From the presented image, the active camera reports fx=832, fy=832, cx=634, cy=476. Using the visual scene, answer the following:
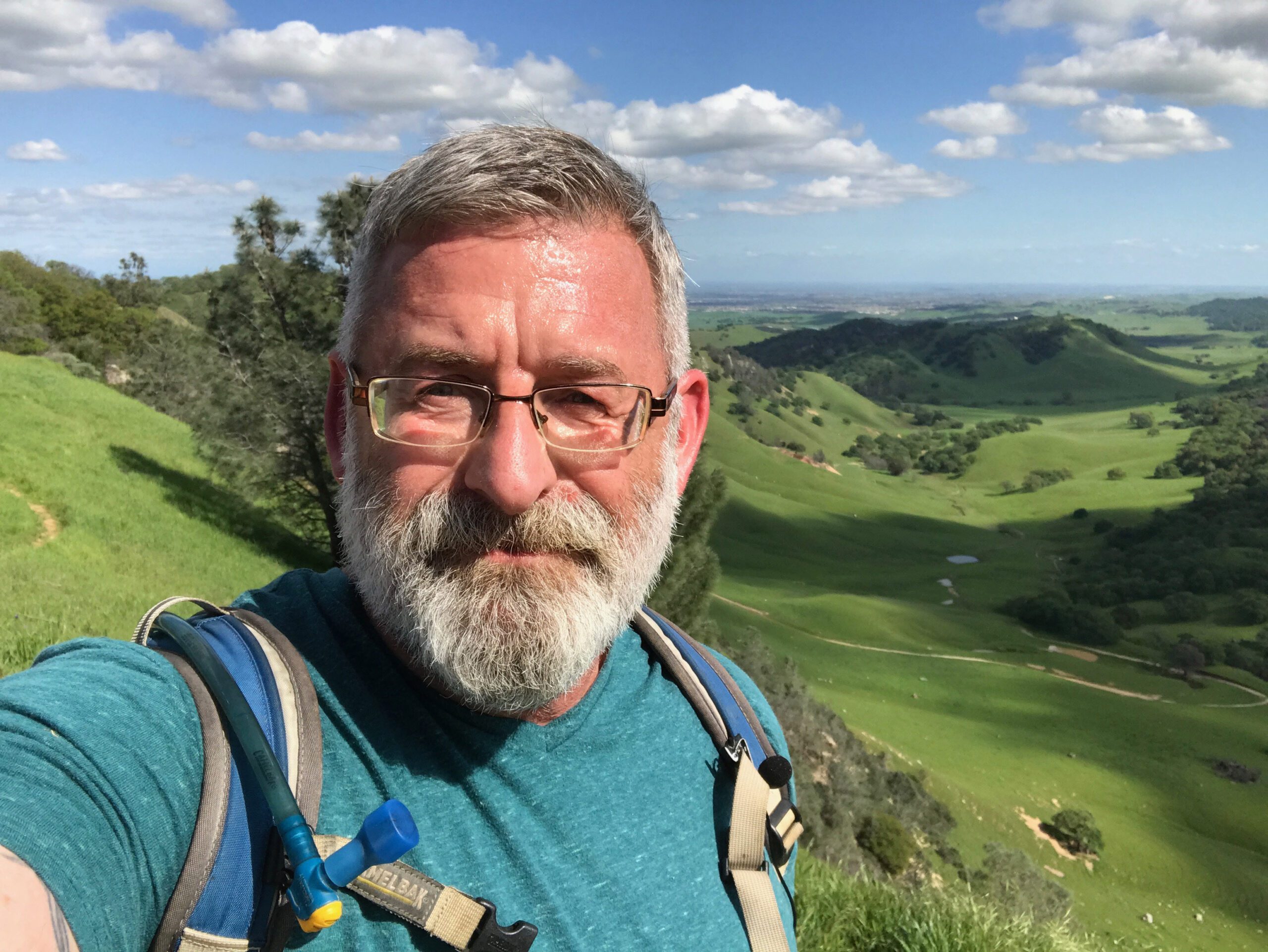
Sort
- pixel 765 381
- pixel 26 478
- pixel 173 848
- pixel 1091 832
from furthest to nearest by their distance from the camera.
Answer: pixel 765 381 → pixel 1091 832 → pixel 26 478 → pixel 173 848

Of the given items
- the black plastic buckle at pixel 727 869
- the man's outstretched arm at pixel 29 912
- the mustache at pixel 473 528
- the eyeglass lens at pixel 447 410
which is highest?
the eyeglass lens at pixel 447 410

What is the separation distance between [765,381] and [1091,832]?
14810cm

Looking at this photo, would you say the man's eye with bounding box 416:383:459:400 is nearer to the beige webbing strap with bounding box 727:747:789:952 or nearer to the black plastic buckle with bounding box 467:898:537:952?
the black plastic buckle with bounding box 467:898:537:952

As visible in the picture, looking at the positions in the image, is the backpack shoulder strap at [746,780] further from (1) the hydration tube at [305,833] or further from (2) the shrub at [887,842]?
(2) the shrub at [887,842]

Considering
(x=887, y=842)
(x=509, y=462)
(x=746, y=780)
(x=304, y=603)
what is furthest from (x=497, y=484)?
(x=887, y=842)

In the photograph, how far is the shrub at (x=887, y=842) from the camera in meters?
25.4

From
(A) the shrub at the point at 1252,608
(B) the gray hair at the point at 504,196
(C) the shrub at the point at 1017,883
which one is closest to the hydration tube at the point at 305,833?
(B) the gray hair at the point at 504,196

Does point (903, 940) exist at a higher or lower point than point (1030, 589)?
higher

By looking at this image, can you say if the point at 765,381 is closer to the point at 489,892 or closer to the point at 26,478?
the point at 26,478

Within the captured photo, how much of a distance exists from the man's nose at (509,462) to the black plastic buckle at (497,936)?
34.3 inches

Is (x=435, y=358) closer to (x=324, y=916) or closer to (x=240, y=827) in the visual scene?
(x=240, y=827)

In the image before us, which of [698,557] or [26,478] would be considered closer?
[26,478]

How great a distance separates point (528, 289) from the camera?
2.06 m

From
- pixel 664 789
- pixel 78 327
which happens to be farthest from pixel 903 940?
pixel 78 327
